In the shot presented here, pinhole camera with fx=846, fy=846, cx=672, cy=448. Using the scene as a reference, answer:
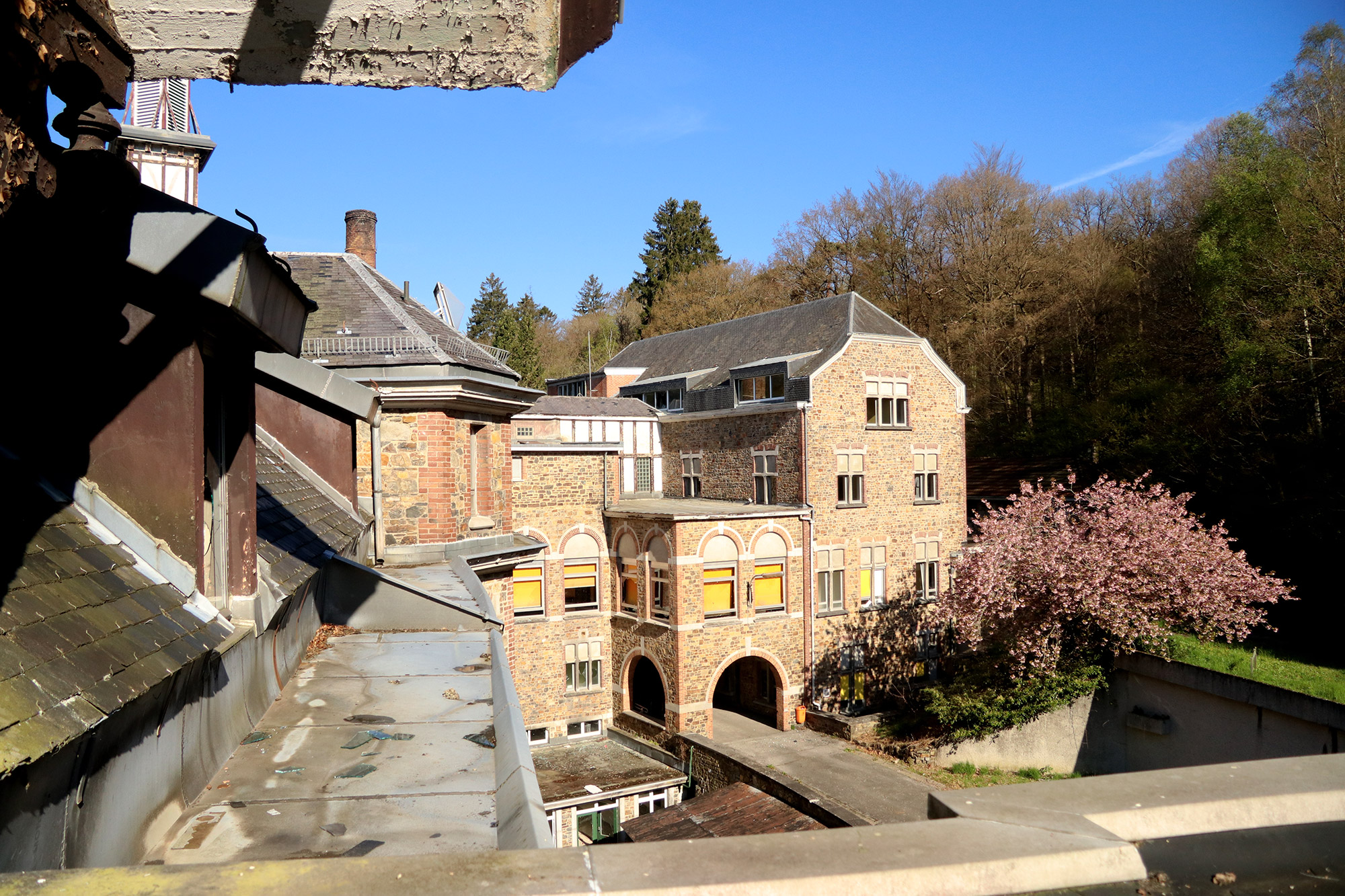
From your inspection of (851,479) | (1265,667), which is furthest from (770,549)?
(1265,667)

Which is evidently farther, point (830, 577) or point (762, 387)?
point (762, 387)

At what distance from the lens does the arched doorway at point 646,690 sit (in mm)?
26773

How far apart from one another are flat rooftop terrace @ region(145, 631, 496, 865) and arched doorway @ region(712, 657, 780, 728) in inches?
878

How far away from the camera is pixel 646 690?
2988 cm

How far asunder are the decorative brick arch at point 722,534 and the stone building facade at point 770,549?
1.7 inches

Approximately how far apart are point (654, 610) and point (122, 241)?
75.3 ft

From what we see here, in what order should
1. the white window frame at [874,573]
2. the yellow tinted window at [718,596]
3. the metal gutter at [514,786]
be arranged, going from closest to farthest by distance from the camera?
the metal gutter at [514,786]
the yellow tinted window at [718,596]
the white window frame at [874,573]

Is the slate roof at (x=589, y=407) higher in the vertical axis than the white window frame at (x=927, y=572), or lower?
higher

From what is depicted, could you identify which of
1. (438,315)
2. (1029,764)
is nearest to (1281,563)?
(1029,764)

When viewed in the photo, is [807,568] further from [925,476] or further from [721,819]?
[721,819]

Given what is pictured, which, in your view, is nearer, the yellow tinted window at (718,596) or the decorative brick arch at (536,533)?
the yellow tinted window at (718,596)

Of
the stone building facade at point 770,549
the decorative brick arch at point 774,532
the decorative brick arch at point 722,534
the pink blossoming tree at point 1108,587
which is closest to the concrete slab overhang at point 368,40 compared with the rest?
the pink blossoming tree at point 1108,587

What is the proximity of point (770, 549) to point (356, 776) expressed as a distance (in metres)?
22.7

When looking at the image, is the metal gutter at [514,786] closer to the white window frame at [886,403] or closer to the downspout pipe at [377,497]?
the downspout pipe at [377,497]
